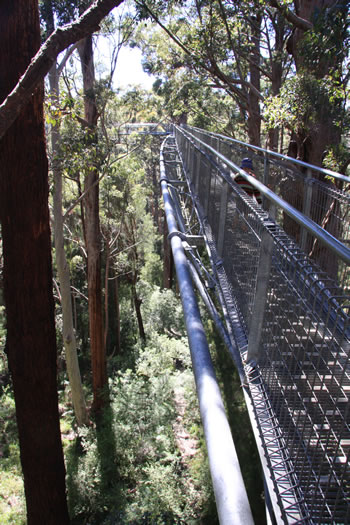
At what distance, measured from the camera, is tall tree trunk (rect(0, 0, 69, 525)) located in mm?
3033

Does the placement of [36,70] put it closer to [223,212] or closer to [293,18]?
[223,212]

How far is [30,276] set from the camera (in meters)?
3.41

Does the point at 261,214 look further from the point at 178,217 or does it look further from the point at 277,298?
the point at 178,217

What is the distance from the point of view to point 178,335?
584 inches

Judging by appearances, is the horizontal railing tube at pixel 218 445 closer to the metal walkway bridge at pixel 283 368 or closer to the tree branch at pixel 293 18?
the metal walkway bridge at pixel 283 368

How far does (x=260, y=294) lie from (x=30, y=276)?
2.21m

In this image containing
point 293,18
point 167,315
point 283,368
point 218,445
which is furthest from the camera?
point 167,315

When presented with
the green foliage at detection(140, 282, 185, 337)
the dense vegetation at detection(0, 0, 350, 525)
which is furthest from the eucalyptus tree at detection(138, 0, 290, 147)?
the green foliage at detection(140, 282, 185, 337)

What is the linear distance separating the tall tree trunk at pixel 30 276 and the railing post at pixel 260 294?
6.97ft

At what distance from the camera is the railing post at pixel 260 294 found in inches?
78.3

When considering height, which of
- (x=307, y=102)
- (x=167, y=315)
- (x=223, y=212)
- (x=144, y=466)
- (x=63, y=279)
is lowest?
(x=167, y=315)

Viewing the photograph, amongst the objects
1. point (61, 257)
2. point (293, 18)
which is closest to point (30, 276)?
point (61, 257)

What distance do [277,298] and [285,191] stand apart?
4.33 meters

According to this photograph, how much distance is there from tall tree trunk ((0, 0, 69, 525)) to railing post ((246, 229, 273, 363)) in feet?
6.97
